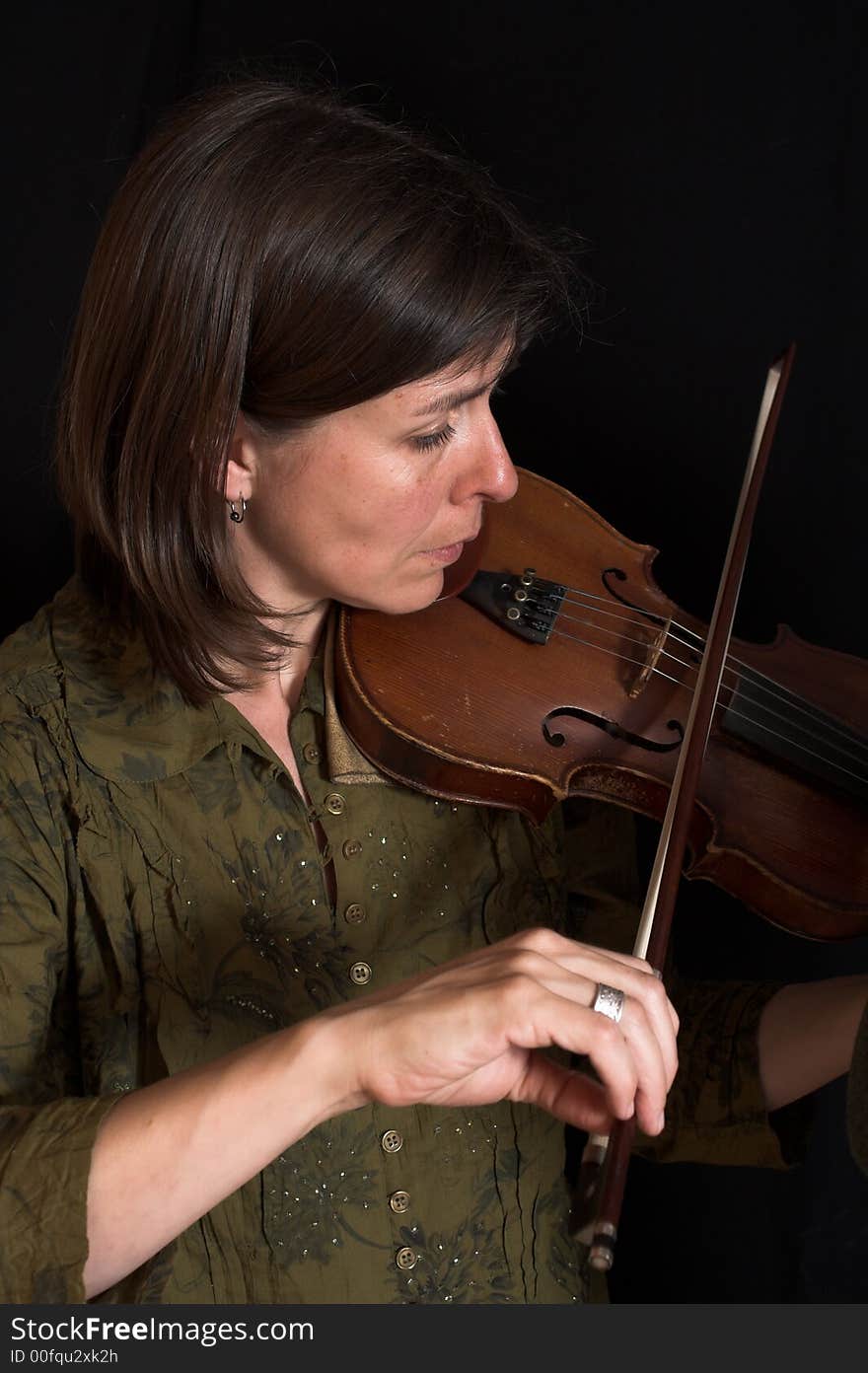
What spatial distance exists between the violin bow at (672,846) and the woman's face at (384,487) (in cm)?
20

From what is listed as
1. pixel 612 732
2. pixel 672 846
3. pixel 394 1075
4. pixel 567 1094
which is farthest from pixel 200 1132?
pixel 612 732

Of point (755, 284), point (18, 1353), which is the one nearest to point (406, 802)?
point (18, 1353)

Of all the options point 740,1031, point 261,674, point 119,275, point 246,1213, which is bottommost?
point 246,1213

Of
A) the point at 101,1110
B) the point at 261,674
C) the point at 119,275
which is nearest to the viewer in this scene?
the point at 101,1110

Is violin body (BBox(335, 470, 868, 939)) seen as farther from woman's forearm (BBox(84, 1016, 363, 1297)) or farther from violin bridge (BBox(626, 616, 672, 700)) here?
woman's forearm (BBox(84, 1016, 363, 1297))

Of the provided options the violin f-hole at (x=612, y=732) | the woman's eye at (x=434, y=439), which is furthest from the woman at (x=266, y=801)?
the violin f-hole at (x=612, y=732)

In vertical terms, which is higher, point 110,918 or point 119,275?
point 119,275

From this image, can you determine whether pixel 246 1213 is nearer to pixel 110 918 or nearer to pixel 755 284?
pixel 110 918

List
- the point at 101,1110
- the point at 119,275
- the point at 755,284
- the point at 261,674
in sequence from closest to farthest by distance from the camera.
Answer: the point at 101,1110
the point at 119,275
the point at 261,674
the point at 755,284

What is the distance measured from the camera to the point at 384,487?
1.12 meters

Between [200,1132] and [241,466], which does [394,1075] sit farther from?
[241,466]

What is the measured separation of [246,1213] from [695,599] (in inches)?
29.7

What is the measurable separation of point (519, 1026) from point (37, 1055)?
427 millimetres

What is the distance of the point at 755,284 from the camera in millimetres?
1462
